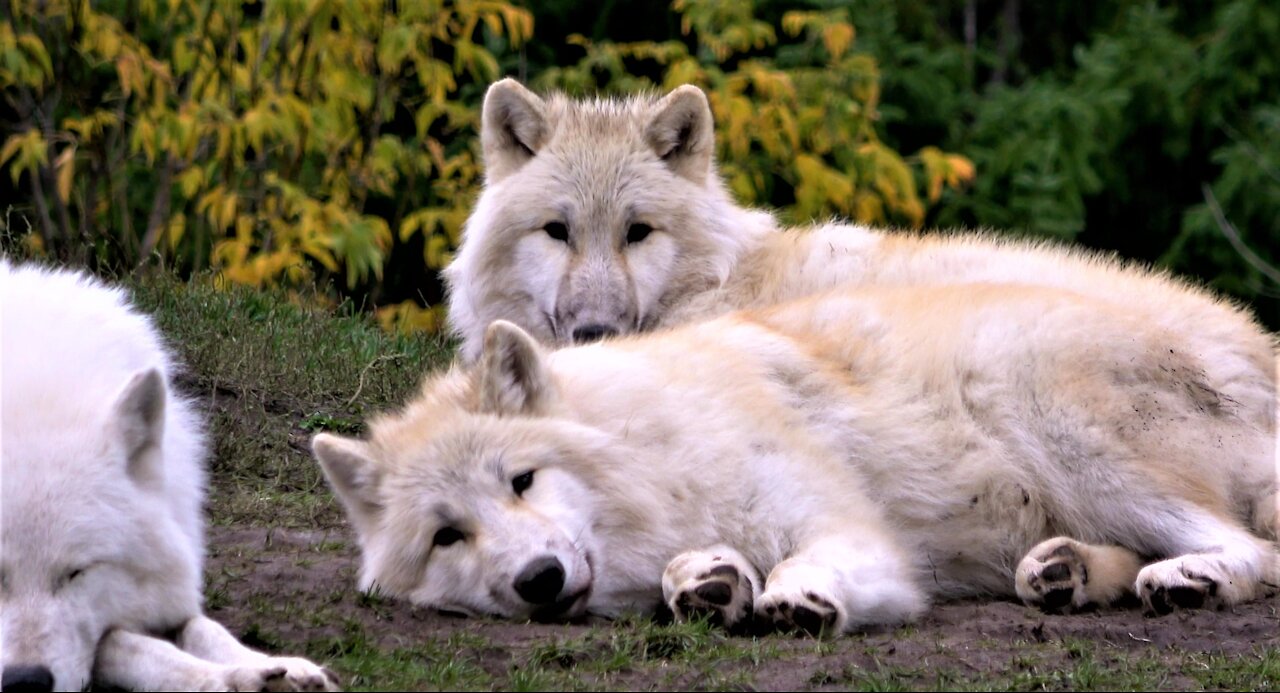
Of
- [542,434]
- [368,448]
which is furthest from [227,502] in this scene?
[542,434]

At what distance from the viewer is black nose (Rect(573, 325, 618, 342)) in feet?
21.8

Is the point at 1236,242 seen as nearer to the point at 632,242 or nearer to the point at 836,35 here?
the point at 836,35

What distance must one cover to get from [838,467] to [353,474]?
149 cm

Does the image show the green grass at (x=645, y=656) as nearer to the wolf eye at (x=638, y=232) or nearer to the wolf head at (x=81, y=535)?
the wolf head at (x=81, y=535)

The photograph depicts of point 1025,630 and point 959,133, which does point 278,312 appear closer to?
point 1025,630

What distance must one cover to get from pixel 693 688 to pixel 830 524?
106 cm

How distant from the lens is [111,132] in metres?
10.8

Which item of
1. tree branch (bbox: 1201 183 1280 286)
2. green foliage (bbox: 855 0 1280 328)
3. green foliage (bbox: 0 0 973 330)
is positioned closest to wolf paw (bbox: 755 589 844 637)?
green foliage (bbox: 0 0 973 330)

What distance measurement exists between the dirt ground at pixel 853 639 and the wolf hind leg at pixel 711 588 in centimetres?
15

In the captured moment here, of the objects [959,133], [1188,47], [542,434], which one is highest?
[542,434]

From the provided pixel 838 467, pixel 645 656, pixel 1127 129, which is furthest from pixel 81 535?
pixel 1127 129

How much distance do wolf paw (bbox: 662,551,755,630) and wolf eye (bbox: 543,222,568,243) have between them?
2.78m

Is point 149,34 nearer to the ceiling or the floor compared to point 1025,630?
nearer to the floor

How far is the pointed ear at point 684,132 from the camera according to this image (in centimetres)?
724
